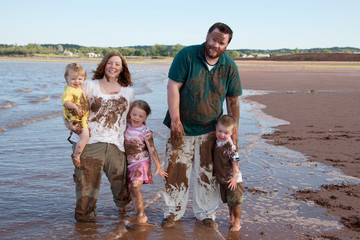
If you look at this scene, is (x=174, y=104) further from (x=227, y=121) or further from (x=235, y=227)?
(x=235, y=227)

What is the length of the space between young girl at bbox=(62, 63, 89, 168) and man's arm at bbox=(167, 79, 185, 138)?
776 mm

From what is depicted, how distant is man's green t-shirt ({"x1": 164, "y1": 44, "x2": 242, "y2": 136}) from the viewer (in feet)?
11.5

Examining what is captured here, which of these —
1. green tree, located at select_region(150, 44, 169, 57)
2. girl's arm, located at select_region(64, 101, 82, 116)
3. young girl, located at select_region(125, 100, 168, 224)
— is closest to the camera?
girl's arm, located at select_region(64, 101, 82, 116)

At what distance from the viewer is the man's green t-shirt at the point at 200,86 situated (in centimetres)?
350

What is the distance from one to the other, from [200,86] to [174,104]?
0.97ft

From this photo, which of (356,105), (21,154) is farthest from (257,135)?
(356,105)

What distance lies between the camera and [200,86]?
353 cm

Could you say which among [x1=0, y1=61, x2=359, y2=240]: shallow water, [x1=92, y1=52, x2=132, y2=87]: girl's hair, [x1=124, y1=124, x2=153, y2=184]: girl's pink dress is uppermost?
[x1=92, y1=52, x2=132, y2=87]: girl's hair

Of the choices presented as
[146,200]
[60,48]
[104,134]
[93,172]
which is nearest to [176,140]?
[104,134]

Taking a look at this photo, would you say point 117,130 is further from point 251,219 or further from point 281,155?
point 281,155

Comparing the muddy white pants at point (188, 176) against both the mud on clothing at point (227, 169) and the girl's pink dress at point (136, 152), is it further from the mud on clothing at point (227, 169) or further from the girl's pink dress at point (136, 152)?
the girl's pink dress at point (136, 152)

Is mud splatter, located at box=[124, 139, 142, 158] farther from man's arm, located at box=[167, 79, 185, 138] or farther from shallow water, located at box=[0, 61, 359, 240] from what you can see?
shallow water, located at box=[0, 61, 359, 240]

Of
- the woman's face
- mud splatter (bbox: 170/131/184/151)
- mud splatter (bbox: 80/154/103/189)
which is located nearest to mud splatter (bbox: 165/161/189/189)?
mud splatter (bbox: 170/131/184/151)

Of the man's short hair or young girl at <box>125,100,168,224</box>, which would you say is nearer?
the man's short hair
